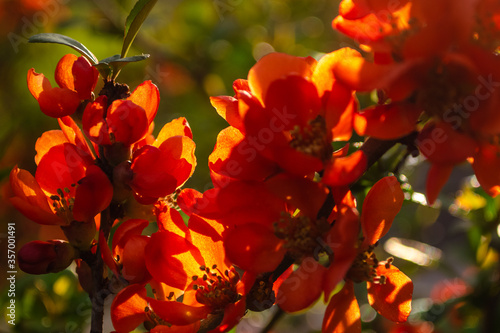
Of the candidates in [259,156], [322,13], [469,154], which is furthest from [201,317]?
[322,13]

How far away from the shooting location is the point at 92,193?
766 millimetres

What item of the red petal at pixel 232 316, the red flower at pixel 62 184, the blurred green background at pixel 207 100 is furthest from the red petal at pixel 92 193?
the blurred green background at pixel 207 100

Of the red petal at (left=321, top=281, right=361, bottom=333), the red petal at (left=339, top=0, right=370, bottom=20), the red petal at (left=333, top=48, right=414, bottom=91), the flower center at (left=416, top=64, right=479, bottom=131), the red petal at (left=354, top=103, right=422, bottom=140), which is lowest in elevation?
the red petal at (left=321, top=281, right=361, bottom=333)

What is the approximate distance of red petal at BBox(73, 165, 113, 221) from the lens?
756mm

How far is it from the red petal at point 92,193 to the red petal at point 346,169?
0.33 m

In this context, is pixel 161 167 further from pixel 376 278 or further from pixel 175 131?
pixel 376 278

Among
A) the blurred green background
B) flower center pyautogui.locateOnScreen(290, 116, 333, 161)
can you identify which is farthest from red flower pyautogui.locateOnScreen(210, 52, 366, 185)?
the blurred green background

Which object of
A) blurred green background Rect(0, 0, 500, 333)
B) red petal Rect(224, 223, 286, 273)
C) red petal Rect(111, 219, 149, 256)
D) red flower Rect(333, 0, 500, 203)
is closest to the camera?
red flower Rect(333, 0, 500, 203)

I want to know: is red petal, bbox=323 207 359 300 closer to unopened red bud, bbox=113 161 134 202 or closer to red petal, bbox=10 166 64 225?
unopened red bud, bbox=113 161 134 202

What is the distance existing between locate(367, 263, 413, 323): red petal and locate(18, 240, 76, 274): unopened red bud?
48 cm

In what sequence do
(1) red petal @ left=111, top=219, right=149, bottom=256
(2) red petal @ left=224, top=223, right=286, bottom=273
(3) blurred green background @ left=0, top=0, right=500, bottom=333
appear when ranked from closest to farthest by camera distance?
(2) red petal @ left=224, top=223, right=286, bottom=273, (1) red petal @ left=111, top=219, right=149, bottom=256, (3) blurred green background @ left=0, top=0, right=500, bottom=333

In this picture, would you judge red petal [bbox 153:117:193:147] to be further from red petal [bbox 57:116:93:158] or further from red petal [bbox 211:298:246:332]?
red petal [bbox 211:298:246:332]

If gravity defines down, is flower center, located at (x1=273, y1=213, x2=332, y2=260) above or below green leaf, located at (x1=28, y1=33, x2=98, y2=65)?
below

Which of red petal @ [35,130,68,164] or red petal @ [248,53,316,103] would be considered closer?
red petal @ [248,53,316,103]
